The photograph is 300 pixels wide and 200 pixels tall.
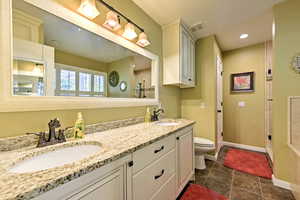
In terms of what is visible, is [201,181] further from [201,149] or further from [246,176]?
[246,176]

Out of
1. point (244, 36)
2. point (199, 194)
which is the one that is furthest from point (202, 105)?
point (244, 36)

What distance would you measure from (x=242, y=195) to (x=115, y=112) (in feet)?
5.98

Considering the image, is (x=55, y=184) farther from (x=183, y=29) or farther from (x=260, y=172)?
(x=260, y=172)

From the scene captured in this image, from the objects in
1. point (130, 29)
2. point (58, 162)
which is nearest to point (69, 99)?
point (58, 162)

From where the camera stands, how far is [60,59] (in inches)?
41.8

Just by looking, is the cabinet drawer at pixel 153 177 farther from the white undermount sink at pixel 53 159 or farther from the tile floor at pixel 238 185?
the tile floor at pixel 238 185

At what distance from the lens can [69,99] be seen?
1072 mm

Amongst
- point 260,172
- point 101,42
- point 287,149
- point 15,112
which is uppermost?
point 101,42

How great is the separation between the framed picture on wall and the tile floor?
191cm

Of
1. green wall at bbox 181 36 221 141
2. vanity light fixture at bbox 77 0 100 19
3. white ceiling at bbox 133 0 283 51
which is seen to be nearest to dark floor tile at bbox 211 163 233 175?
green wall at bbox 181 36 221 141

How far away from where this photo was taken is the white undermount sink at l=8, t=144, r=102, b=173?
2.25 feet

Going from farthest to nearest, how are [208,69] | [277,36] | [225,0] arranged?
1. [208,69]
2. [277,36]
3. [225,0]

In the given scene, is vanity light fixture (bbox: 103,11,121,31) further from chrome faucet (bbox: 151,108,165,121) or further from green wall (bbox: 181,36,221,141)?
green wall (bbox: 181,36,221,141)

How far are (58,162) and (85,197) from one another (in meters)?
0.37
